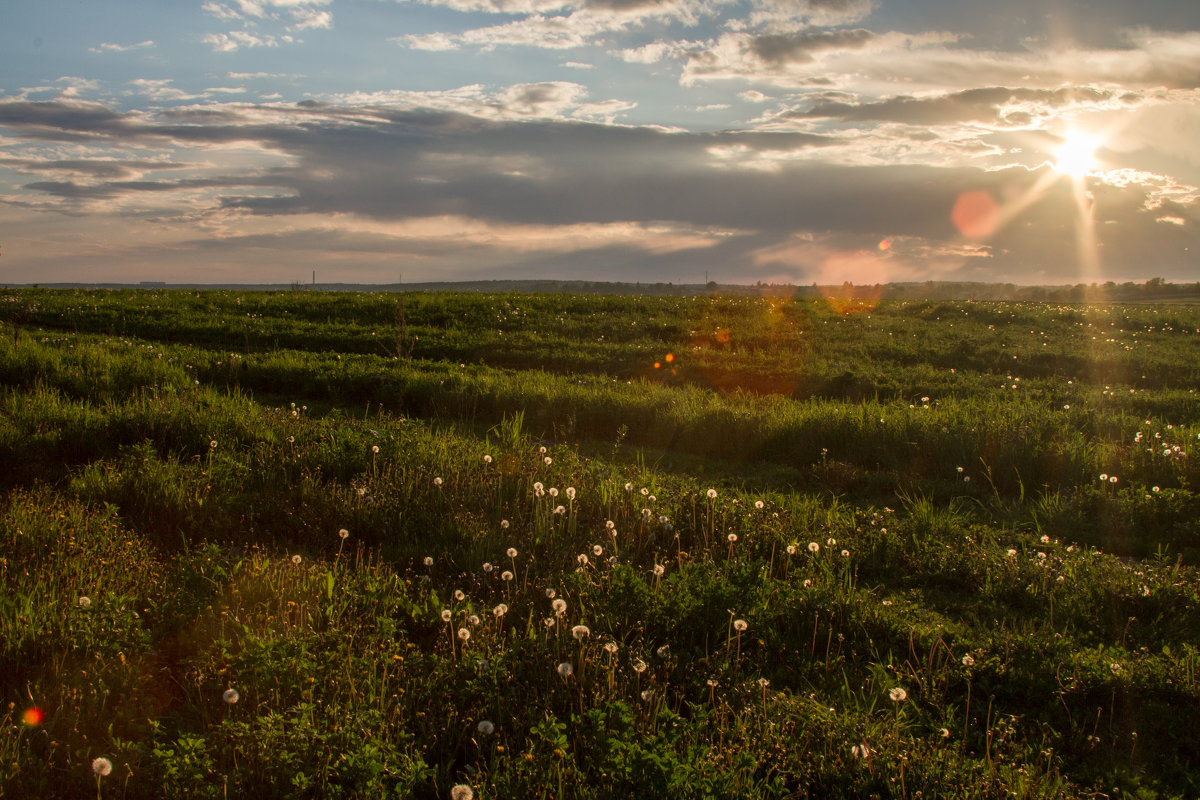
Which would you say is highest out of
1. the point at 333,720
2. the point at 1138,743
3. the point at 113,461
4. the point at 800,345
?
the point at 800,345

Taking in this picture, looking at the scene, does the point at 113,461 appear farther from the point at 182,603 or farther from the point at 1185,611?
the point at 1185,611

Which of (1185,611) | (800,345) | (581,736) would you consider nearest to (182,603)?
(581,736)

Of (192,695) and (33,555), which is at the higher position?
(33,555)

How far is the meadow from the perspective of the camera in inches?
126

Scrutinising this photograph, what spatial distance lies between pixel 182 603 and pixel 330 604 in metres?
0.87

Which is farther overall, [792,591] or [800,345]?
[800,345]

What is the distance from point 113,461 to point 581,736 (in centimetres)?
560

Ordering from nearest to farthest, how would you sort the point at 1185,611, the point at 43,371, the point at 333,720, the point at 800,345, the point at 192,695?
the point at 333,720 → the point at 192,695 → the point at 1185,611 → the point at 43,371 → the point at 800,345

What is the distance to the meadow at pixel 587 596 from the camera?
10.5ft

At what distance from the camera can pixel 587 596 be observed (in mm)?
4523

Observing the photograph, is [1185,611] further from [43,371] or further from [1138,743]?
[43,371]

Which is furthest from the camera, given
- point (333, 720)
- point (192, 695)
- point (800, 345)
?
point (800, 345)

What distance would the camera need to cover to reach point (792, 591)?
187 inches

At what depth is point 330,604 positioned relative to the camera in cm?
419
